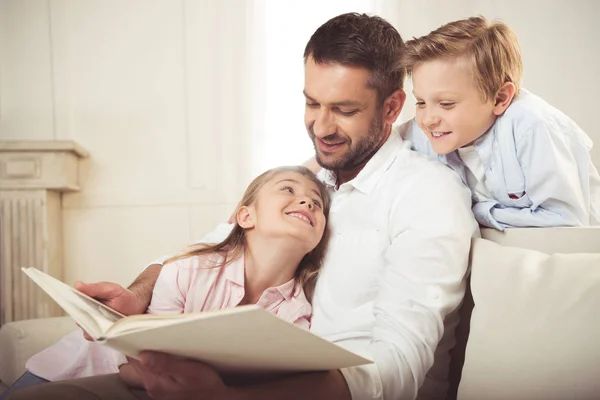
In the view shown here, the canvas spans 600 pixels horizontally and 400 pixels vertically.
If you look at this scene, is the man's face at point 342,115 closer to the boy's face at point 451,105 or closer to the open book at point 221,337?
the boy's face at point 451,105

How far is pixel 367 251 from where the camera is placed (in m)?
1.18

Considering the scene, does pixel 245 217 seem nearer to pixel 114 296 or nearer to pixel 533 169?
pixel 114 296

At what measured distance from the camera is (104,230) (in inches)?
121

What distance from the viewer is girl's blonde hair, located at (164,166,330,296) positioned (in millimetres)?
1287

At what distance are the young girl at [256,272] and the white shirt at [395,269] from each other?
2.1 inches

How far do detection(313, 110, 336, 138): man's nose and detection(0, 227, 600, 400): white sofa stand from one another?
0.43 meters

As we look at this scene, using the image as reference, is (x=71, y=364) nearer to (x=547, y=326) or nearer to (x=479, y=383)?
(x=479, y=383)

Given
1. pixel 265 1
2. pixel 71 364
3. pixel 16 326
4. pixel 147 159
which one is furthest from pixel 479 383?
pixel 265 1

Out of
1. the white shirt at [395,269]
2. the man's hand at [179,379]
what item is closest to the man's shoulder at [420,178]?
the white shirt at [395,269]

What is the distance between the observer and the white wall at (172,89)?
10.0ft

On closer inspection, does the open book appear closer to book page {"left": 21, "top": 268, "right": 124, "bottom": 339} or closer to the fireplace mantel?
book page {"left": 21, "top": 268, "right": 124, "bottom": 339}

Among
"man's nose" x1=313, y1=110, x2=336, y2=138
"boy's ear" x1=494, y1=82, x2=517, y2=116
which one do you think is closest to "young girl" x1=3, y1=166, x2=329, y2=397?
"man's nose" x1=313, y1=110, x2=336, y2=138

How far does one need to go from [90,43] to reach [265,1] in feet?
3.24

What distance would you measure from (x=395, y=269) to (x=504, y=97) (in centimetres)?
53
